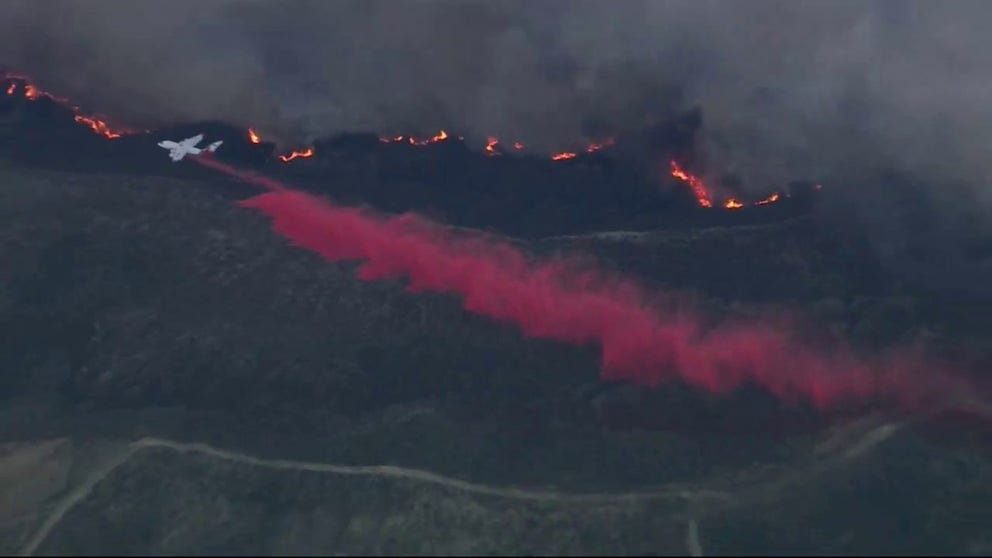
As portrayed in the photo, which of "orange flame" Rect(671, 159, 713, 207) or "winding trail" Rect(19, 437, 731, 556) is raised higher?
"orange flame" Rect(671, 159, 713, 207)

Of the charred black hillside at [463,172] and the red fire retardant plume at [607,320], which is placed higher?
the charred black hillside at [463,172]

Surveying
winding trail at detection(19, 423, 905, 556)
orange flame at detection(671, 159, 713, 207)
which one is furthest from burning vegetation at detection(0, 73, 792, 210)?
winding trail at detection(19, 423, 905, 556)

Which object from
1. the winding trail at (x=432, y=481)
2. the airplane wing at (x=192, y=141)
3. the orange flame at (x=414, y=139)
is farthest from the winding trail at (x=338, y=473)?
the orange flame at (x=414, y=139)

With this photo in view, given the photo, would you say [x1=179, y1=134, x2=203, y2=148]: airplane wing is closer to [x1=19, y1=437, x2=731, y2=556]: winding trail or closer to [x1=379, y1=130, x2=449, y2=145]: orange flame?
[x1=379, y1=130, x2=449, y2=145]: orange flame

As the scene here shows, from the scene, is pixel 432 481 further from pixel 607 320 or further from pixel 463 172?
pixel 463 172

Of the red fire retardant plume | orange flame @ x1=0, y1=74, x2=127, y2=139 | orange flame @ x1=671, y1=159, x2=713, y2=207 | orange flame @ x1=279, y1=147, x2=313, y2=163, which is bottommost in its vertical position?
the red fire retardant plume

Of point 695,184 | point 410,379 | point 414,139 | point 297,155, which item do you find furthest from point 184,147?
point 695,184

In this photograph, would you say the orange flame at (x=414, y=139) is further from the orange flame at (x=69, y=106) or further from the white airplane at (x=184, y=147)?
the orange flame at (x=69, y=106)
